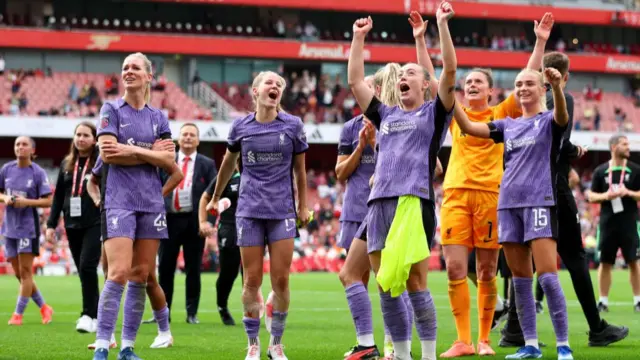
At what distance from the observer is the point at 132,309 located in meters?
9.02

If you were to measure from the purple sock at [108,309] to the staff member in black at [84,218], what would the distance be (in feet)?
12.8

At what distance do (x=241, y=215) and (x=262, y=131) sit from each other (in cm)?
70

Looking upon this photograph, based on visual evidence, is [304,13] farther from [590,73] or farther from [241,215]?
[241,215]

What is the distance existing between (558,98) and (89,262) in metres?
5.82

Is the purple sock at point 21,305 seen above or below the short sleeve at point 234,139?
below

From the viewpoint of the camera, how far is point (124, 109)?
8883 millimetres

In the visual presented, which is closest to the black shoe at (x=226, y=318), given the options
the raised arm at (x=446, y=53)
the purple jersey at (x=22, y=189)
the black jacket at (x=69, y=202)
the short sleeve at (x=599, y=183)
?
the black jacket at (x=69, y=202)

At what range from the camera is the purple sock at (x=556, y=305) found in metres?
8.63

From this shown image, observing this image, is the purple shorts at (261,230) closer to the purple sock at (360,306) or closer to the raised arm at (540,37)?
the purple sock at (360,306)

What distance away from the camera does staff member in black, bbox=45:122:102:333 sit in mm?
12289

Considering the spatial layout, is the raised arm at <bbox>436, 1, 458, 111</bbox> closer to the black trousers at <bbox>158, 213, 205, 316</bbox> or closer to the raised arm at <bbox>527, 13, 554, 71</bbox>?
the raised arm at <bbox>527, 13, 554, 71</bbox>

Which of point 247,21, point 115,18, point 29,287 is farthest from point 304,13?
point 29,287

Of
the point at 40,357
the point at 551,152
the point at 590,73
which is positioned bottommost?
the point at 40,357

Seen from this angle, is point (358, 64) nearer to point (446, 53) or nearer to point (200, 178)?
point (446, 53)
